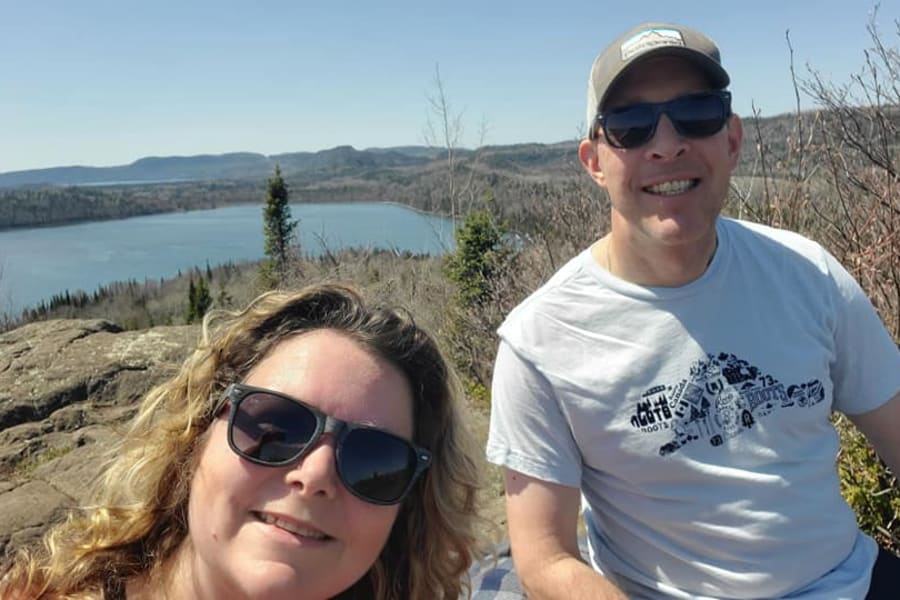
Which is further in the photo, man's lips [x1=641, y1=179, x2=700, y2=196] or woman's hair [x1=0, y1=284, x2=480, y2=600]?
man's lips [x1=641, y1=179, x2=700, y2=196]

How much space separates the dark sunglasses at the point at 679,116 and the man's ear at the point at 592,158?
11 cm

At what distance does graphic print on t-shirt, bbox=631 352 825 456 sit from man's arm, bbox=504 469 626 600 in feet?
0.88

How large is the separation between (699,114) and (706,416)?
0.74 meters

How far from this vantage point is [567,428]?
1.72 metres

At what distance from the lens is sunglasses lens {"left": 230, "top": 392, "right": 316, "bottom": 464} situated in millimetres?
1300

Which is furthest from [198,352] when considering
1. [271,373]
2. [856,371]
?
[856,371]

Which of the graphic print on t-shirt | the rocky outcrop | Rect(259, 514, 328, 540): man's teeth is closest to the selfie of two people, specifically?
the graphic print on t-shirt

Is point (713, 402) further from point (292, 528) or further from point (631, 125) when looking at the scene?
point (292, 528)

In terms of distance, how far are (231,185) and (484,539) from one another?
5987 inches

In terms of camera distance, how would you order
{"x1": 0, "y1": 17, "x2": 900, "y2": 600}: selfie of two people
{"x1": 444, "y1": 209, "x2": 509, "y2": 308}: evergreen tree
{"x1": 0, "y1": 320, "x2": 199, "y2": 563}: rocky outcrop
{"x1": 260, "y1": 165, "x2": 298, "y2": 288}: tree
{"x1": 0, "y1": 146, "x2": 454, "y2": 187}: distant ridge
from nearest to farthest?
{"x1": 0, "y1": 17, "x2": 900, "y2": 600}: selfie of two people → {"x1": 0, "y1": 320, "x2": 199, "y2": 563}: rocky outcrop → {"x1": 444, "y1": 209, "x2": 509, "y2": 308}: evergreen tree → {"x1": 260, "y1": 165, "x2": 298, "y2": 288}: tree → {"x1": 0, "y1": 146, "x2": 454, "y2": 187}: distant ridge

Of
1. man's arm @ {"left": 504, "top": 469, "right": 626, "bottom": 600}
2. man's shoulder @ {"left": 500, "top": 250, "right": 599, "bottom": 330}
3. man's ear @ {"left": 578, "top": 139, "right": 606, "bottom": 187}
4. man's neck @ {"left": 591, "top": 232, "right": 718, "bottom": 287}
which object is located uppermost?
man's ear @ {"left": 578, "top": 139, "right": 606, "bottom": 187}

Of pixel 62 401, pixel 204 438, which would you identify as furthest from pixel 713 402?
pixel 62 401

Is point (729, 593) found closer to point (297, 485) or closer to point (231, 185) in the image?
point (297, 485)

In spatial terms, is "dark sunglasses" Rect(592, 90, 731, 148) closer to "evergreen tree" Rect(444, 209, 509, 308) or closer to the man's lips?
the man's lips
